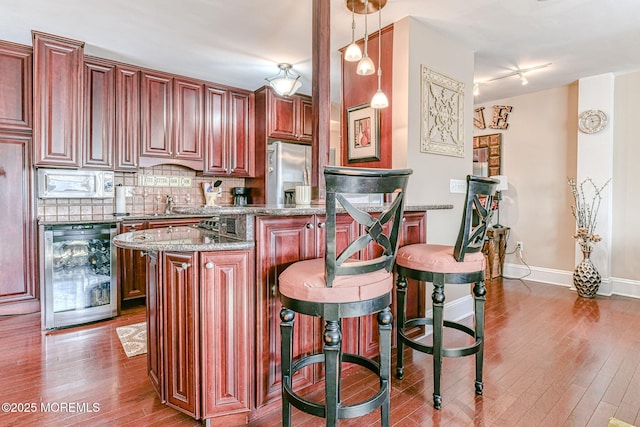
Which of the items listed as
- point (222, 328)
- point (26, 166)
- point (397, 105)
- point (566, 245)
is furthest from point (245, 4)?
point (566, 245)

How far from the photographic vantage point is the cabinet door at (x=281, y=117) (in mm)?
4453

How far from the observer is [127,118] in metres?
3.61

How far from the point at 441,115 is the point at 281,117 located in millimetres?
2255

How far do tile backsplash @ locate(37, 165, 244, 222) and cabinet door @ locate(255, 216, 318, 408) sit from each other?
2487 millimetres

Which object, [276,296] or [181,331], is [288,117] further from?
[181,331]

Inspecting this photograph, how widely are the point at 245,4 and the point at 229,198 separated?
2682 millimetres

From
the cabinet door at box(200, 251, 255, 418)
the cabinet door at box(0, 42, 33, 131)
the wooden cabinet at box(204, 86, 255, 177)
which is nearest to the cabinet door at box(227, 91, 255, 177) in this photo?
the wooden cabinet at box(204, 86, 255, 177)

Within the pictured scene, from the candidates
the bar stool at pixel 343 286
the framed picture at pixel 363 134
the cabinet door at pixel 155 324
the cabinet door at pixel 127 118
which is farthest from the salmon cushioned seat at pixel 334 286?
the cabinet door at pixel 127 118

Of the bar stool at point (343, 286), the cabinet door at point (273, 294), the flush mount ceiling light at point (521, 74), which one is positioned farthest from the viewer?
the flush mount ceiling light at point (521, 74)

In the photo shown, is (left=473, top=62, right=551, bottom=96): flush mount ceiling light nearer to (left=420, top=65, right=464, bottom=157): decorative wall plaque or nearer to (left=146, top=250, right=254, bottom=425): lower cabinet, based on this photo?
(left=420, top=65, right=464, bottom=157): decorative wall plaque

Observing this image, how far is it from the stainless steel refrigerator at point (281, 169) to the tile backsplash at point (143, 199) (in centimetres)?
63

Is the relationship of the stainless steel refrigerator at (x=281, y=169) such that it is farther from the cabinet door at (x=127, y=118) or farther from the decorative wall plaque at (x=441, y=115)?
the decorative wall plaque at (x=441, y=115)

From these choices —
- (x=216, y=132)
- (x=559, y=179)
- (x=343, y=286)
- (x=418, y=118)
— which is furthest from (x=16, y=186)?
(x=559, y=179)

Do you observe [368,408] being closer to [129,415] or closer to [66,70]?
[129,415]
